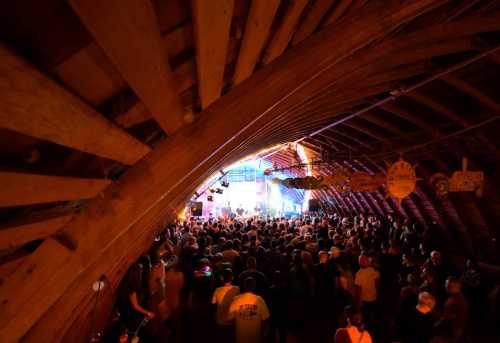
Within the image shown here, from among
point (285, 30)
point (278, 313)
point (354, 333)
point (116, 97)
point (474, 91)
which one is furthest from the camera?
point (474, 91)

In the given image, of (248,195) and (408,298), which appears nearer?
(408,298)

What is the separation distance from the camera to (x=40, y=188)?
1766 millimetres

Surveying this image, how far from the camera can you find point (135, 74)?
5.06ft

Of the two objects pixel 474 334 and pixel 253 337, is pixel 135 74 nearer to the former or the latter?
pixel 253 337

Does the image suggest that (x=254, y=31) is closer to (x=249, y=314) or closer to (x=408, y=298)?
(x=249, y=314)

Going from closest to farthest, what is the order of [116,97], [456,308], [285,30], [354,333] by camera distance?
[116,97] → [285,30] → [354,333] → [456,308]

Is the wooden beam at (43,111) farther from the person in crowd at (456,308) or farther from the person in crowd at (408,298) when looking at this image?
the person in crowd at (456,308)

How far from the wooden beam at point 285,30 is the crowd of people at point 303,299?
3.61 metres

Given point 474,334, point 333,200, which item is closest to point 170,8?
point 474,334

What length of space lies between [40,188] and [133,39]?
1.06 meters

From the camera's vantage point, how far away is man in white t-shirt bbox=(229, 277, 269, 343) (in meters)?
5.41

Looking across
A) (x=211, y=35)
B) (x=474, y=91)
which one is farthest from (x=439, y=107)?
(x=211, y=35)

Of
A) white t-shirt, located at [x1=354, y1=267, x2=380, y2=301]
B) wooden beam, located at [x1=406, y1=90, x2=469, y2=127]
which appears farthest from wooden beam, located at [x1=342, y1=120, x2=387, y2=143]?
white t-shirt, located at [x1=354, y1=267, x2=380, y2=301]

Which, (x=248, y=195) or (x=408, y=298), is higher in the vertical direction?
(x=248, y=195)
